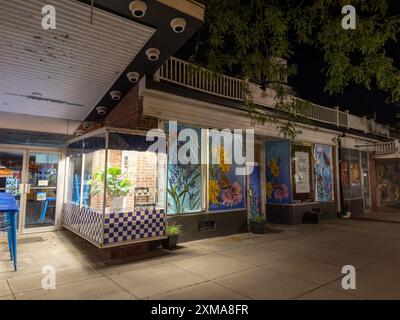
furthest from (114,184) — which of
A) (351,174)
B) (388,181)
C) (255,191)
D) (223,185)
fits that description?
(388,181)

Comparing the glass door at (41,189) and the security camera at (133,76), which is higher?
the security camera at (133,76)

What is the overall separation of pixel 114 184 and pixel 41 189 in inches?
144

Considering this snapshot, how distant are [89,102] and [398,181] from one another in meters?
20.8

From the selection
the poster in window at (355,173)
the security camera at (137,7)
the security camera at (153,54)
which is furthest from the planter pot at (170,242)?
the poster in window at (355,173)

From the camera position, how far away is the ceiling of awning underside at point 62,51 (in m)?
4.14

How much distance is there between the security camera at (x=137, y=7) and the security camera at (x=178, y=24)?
0.54 m

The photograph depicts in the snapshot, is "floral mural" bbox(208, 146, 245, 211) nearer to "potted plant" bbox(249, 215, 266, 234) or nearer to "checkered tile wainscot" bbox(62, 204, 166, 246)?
"potted plant" bbox(249, 215, 266, 234)

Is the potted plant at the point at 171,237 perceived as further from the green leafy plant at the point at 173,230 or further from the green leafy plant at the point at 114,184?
the green leafy plant at the point at 114,184

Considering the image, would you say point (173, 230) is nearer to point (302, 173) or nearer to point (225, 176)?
point (225, 176)

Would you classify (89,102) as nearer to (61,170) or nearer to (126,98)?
(126,98)

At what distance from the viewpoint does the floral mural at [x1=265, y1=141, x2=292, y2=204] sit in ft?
35.0

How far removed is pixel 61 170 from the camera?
876cm
